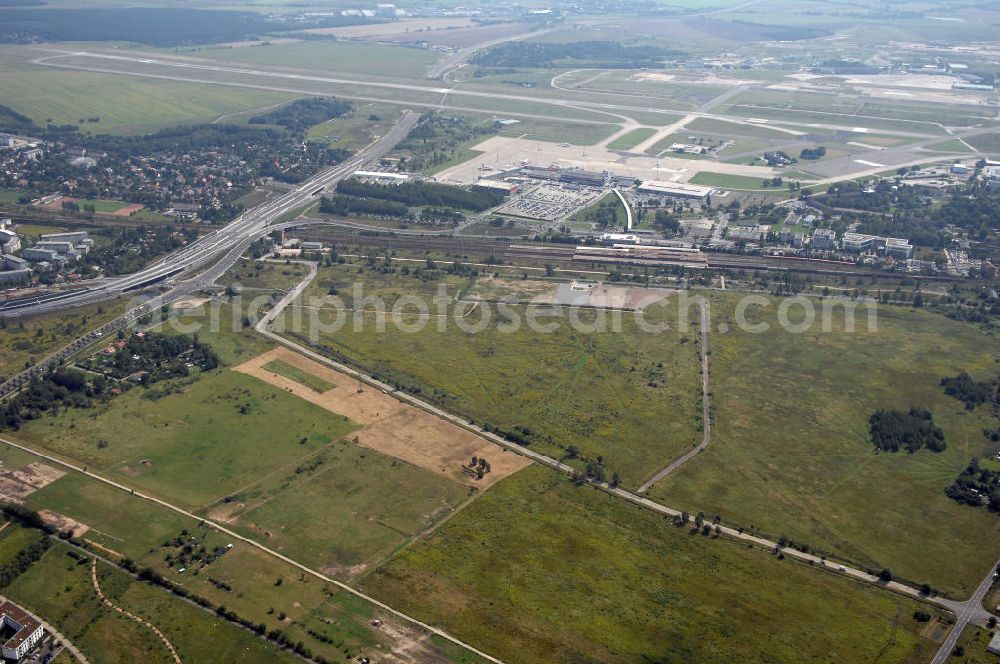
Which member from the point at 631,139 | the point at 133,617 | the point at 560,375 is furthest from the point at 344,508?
the point at 631,139

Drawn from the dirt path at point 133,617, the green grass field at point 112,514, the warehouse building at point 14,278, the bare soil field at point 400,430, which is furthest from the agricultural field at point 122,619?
the warehouse building at point 14,278

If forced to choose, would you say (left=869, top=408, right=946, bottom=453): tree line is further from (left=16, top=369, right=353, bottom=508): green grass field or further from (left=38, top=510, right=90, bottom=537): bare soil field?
(left=38, top=510, right=90, bottom=537): bare soil field

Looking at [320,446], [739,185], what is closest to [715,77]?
[739,185]

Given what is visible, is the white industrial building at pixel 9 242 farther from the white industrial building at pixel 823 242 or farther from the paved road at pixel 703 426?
the white industrial building at pixel 823 242

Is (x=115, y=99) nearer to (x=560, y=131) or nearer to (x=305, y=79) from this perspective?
(x=305, y=79)

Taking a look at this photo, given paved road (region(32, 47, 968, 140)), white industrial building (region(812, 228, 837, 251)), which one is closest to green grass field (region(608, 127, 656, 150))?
paved road (region(32, 47, 968, 140))

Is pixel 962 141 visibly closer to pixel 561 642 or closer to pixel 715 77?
pixel 715 77
